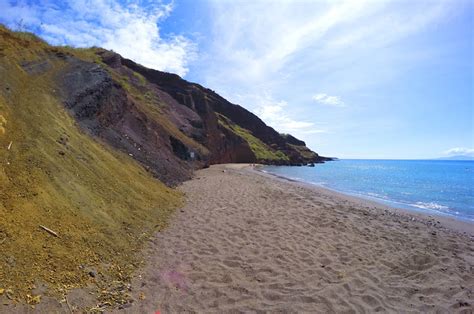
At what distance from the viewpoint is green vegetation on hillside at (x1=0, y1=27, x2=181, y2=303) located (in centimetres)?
458

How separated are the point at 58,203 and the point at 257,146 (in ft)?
197

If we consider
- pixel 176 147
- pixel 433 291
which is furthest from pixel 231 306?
pixel 176 147

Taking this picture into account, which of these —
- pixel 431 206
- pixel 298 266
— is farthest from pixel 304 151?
pixel 298 266

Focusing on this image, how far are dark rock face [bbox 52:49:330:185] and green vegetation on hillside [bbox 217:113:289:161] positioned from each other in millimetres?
5165

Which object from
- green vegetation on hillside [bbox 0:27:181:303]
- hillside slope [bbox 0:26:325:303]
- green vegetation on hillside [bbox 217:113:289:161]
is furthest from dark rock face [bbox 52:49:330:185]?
green vegetation on hillside [bbox 217:113:289:161]

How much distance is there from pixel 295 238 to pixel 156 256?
3.79 m

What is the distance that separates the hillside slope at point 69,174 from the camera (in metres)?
4.77

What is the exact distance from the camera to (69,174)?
24.3 ft

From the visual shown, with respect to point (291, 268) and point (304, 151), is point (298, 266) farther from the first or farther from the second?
point (304, 151)

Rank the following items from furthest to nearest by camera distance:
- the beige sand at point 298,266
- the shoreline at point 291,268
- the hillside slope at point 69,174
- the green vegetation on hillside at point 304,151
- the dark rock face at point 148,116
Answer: the green vegetation on hillside at point 304,151 → the dark rock face at point 148,116 → the beige sand at point 298,266 → the shoreline at point 291,268 → the hillside slope at point 69,174

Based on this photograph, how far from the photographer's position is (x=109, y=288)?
4848 millimetres

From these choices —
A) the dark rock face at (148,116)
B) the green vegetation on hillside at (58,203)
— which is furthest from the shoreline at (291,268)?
the dark rock face at (148,116)

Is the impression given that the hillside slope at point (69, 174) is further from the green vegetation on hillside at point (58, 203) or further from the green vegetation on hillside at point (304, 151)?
the green vegetation on hillside at point (304, 151)

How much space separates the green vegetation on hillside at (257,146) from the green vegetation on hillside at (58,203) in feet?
162
